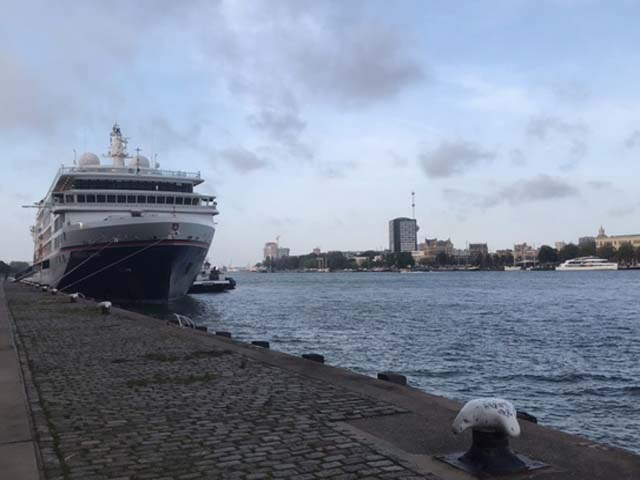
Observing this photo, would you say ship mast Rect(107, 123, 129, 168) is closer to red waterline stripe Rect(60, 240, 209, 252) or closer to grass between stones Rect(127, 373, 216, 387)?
red waterline stripe Rect(60, 240, 209, 252)

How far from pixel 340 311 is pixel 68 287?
22.4 metres

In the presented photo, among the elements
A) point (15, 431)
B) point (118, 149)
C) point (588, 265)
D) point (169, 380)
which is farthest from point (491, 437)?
point (588, 265)

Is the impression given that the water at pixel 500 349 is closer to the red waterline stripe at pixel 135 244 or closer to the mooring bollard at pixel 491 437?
the red waterline stripe at pixel 135 244

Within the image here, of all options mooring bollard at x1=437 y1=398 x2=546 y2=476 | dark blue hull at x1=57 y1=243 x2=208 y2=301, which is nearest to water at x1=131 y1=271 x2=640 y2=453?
dark blue hull at x1=57 y1=243 x2=208 y2=301

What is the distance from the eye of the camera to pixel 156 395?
9719 mm

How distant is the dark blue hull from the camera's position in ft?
142

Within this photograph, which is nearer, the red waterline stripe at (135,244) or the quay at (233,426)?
the quay at (233,426)

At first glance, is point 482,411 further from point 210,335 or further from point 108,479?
point 210,335

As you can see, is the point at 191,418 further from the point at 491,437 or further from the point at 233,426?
the point at 491,437

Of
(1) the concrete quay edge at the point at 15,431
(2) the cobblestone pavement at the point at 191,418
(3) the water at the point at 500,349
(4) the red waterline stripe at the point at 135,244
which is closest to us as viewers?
(1) the concrete quay edge at the point at 15,431

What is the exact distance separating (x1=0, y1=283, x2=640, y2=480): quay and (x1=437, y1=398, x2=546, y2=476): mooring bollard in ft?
0.42

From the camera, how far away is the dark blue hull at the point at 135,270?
43375 millimetres

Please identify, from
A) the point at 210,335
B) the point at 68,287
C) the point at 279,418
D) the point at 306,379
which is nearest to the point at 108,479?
the point at 279,418

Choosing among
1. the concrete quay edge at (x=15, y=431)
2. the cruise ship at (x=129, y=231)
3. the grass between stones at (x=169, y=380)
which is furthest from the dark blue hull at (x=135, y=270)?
the grass between stones at (x=169, y=380)
